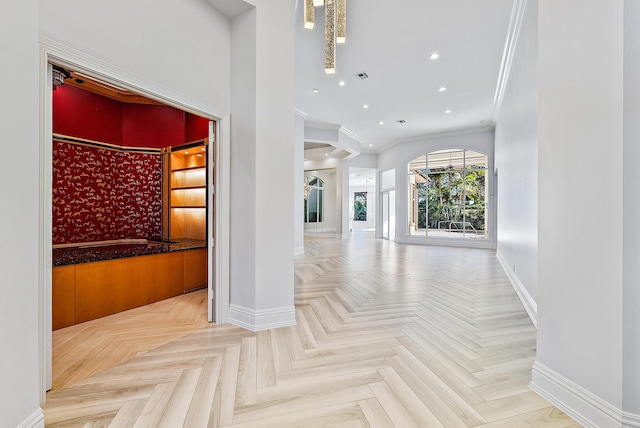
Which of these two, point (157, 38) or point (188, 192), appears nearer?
point (157, 38)

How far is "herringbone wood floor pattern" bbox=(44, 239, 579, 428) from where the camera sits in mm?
1750

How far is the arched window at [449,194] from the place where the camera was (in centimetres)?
999

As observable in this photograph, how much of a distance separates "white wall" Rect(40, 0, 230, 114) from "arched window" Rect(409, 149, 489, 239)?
9.28 meters

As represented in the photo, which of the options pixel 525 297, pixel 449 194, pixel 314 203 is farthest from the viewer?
pixel 314 203

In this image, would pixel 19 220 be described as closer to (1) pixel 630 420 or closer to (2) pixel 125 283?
(2) pixel 125 283

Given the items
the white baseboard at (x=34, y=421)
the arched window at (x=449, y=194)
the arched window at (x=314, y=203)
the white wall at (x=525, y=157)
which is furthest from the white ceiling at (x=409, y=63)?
the arched window at (x=314, y=203)

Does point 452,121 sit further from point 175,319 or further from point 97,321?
point 97,321

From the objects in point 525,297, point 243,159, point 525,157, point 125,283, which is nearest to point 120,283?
point 125,283

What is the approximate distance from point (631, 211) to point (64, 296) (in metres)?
4.73

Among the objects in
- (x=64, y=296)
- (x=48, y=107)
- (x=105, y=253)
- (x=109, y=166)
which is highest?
(x=109, y=166)

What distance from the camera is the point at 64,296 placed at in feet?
10.3

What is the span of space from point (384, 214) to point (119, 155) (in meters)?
10.2

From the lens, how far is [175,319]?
11.1 ft

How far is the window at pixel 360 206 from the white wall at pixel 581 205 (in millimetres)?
19100
